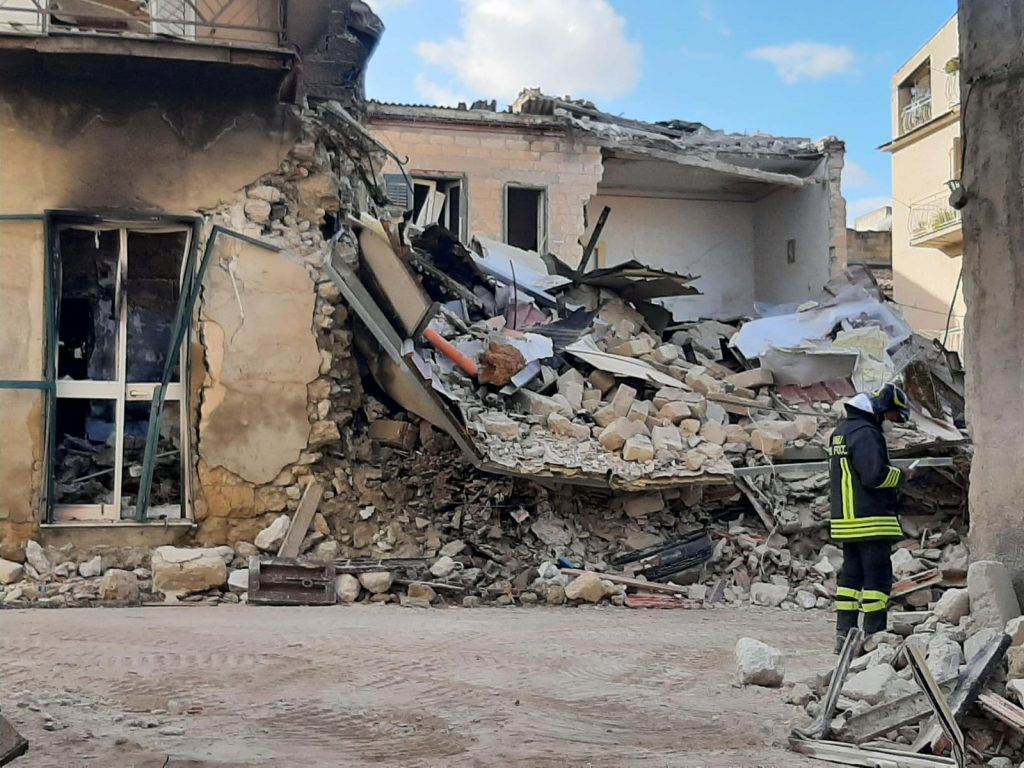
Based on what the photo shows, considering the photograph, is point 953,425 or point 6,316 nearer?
point 6,316

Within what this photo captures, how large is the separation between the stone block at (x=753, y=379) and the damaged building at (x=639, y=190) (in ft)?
19.9

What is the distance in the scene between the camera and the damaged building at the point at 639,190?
16938mm

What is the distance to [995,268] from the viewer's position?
17.4 ft

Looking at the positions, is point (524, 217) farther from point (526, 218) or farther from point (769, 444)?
point (769, 444)

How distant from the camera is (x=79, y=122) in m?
8.90

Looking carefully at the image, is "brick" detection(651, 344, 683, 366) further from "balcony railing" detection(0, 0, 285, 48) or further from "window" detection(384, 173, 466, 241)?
"window" detection(384, 173, 466, 241)

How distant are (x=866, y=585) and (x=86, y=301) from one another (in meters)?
7.26

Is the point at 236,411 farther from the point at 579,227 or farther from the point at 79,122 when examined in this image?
the point at 579,227

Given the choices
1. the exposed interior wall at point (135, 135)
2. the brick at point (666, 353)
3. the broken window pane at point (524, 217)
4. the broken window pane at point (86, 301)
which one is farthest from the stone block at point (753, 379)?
the broken window pane at point (86, 301)

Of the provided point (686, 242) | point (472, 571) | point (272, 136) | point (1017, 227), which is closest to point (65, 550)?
point (472, 571)

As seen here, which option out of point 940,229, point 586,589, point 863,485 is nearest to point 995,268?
point 863,485

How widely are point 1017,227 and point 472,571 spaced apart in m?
5.44

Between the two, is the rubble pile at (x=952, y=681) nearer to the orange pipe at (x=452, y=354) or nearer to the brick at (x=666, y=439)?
the brick at (x=666, y=439)

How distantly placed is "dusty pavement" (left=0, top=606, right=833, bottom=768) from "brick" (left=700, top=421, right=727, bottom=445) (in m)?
2.86
